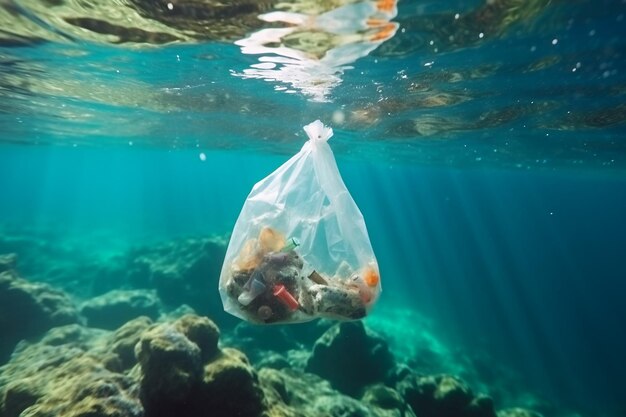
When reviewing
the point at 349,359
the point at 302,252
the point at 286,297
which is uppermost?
the point at 302,252

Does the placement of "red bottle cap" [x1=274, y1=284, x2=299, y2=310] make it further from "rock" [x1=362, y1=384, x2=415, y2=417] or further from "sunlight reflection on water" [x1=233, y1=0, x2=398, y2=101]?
"rock" [x1=362, y1=384, x2=415, y2=417]

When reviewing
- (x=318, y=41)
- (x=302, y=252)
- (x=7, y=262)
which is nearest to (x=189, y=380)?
(x=302, y=252)

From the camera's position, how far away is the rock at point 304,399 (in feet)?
27.8

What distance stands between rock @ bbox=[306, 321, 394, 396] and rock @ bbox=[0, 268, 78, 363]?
10.5m

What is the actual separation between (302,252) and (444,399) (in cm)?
948

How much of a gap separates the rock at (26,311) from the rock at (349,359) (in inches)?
414

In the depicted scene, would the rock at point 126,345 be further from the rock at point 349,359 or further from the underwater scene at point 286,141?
the rock at point 349,359

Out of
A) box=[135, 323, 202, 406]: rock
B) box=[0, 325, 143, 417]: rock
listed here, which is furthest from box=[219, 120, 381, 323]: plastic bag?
box=[0, 325, 143, 417]: rock

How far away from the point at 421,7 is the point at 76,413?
29.1 feet

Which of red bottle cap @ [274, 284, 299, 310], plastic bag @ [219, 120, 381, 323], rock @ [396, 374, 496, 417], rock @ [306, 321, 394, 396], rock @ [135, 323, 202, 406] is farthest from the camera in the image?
rock @ [306, 321, 394, 396]

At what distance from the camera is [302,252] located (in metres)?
4.88

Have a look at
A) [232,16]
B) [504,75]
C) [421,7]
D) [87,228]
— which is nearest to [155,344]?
[232,16]

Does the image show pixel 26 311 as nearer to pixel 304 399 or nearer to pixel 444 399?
pixel 304 399

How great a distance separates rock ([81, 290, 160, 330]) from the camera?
57.1 ft
